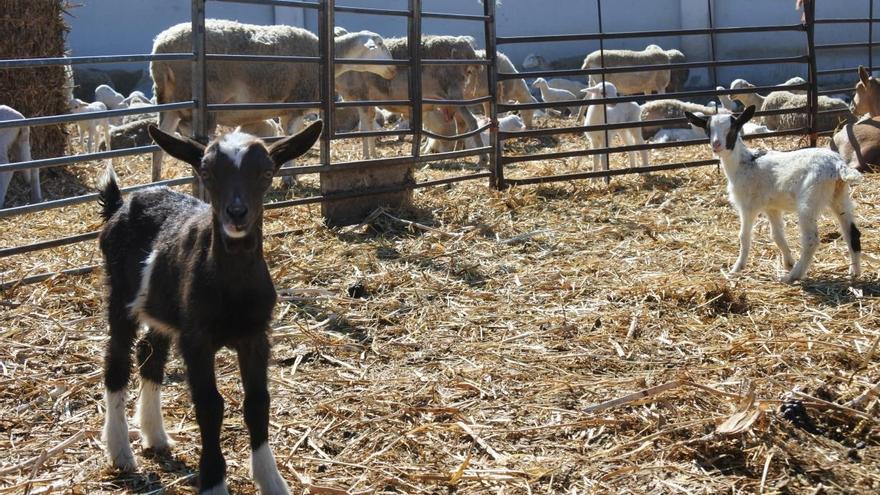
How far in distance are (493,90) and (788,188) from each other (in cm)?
493

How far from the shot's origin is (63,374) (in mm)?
5562

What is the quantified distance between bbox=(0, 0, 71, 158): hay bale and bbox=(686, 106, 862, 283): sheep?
29.6 feet

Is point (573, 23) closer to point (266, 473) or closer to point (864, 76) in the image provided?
point (864, 76)

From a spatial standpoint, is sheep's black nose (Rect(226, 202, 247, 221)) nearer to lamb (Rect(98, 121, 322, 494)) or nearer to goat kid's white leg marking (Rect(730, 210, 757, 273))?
lamb (Rect(98, 121, 322, 494))

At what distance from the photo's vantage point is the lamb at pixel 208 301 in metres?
3.86

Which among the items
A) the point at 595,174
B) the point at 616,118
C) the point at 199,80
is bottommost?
the point at 595,174

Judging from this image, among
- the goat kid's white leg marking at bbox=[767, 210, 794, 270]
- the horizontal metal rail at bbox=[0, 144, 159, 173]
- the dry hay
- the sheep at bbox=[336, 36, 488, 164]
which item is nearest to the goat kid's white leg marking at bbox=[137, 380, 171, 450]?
the dry hay

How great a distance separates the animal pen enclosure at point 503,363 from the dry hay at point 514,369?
0.05 feet

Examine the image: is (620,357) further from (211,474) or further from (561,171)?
(561,171)

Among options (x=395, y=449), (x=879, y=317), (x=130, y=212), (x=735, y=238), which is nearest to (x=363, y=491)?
(x=395, y=449)

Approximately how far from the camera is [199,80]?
333 inches

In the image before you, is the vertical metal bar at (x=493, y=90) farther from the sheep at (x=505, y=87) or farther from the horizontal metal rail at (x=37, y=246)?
the sheep at (x=505, y=87)

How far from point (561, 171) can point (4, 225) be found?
689 centimetres

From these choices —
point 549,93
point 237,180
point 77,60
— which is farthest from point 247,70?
point 237,180
